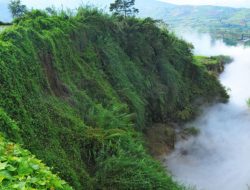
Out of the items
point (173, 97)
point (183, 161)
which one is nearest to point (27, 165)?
point (183, 161)

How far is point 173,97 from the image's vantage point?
19625mm

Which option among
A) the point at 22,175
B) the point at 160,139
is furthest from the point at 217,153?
the point at 22,175

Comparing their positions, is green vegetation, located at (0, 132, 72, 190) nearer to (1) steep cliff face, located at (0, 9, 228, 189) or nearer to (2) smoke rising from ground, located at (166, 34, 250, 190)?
→ (1) steep cliff face, located at (0, 9, 228, 189)

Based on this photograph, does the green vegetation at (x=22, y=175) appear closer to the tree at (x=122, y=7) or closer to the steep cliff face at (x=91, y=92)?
the steep cliff face at (x=91, y=92)

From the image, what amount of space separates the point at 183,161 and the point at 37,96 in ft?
33.8

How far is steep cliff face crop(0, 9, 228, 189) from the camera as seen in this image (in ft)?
28.4

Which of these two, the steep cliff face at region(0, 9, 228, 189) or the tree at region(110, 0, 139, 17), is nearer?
the steep cliff face at region(0, 9, 228, 189)

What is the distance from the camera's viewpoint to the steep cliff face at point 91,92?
8648 mm

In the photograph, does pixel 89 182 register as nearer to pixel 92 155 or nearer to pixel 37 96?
pixel 92 155

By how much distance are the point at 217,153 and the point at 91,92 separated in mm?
9232

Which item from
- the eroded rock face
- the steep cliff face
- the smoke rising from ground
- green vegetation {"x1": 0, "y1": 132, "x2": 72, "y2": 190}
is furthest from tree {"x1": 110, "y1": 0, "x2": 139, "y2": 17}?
green vegetation {"x1": 0, "y1": 132, "x2": 72, "y2": 190}

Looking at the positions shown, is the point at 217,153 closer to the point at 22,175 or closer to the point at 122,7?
the point at 122,7

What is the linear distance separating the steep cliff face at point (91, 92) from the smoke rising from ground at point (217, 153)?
5.54 ft

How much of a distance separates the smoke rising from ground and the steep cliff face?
1687mm
